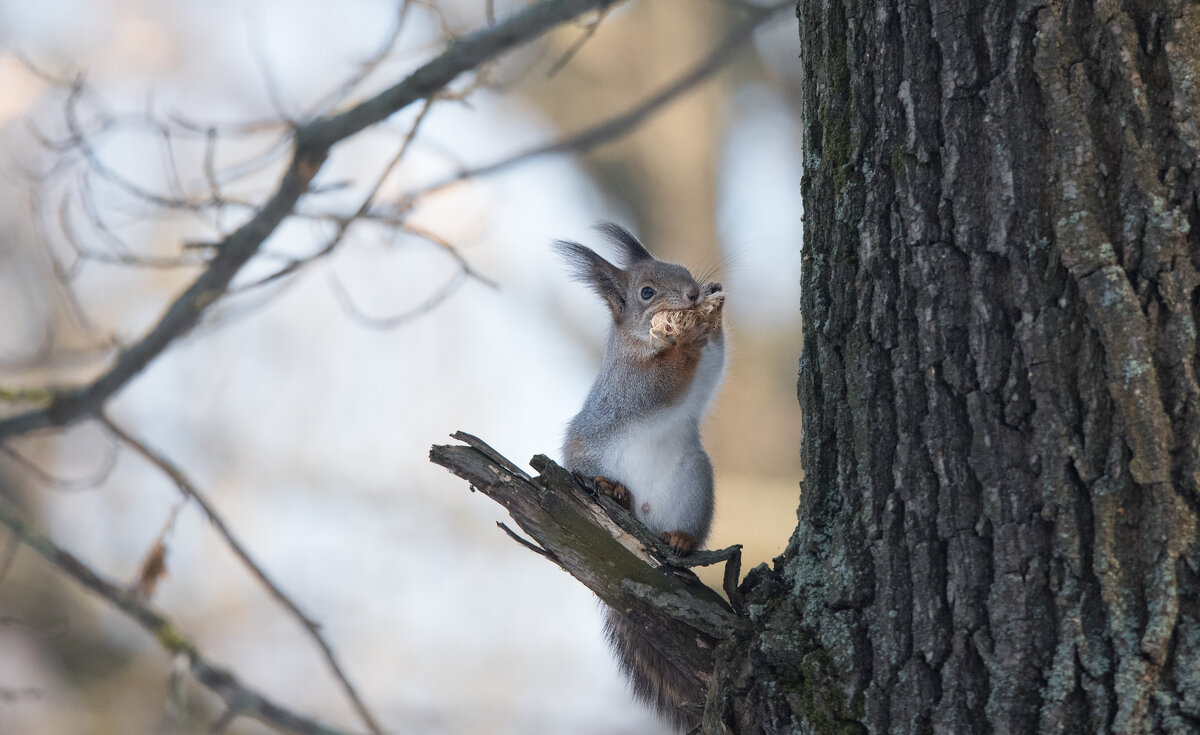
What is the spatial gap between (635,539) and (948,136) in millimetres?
790

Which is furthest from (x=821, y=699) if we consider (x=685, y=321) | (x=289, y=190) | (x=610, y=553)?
(x=289, y=190)

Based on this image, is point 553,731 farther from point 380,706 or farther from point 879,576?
point 879,576

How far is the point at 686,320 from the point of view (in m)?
2.40

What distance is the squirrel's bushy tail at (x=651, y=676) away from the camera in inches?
73.7

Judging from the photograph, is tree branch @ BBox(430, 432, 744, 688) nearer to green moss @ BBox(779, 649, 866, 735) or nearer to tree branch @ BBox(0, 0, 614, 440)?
green moss @ BBox(779, 649, 866, 735)

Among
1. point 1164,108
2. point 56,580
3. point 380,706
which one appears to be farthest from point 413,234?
point 380,706

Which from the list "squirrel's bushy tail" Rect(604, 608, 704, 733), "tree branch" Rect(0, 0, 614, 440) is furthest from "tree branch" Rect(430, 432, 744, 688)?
"tree branch" Rect(0, 0, 614, 440)

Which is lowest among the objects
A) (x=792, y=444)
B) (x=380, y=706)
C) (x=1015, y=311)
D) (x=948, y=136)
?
(x=380, y=706)

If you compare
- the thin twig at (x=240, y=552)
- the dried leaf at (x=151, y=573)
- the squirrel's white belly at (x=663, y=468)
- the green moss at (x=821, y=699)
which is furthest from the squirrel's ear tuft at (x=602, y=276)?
the green moss at (x=821, y=699)

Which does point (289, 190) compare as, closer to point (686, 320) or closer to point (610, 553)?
point (686, 320)

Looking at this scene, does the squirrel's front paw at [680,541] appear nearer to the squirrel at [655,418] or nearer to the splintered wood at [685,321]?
the squirrel at [655,418]

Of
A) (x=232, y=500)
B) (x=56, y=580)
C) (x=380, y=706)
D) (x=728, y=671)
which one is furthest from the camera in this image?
(x=232, y=500)

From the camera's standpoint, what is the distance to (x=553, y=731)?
6480 mm

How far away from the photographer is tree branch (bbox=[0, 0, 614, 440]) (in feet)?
7.25
